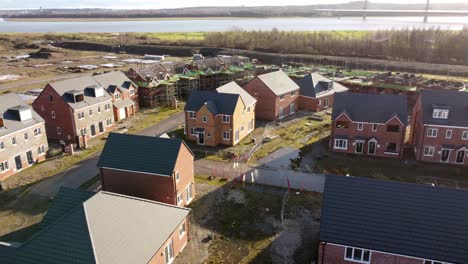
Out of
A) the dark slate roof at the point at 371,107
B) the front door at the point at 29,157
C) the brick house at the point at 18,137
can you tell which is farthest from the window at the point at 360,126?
the front door at the point at 29,157

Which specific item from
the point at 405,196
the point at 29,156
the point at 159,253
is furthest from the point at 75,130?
the point at 405,196

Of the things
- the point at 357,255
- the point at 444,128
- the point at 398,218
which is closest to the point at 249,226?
the point at 357,255

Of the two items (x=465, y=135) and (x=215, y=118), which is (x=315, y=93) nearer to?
(x=215, y=118)

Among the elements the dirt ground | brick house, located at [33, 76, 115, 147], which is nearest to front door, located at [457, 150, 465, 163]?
the dirt ground

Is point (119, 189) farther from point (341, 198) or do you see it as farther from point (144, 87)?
point (144, 87)

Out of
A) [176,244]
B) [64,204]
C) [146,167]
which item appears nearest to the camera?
[64,204]

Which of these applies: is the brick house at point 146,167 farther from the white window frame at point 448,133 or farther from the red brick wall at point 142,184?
the white window frame at point 448,133
